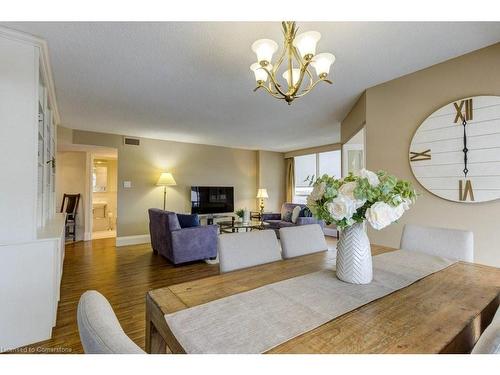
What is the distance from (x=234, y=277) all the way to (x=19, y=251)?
171 centimetres

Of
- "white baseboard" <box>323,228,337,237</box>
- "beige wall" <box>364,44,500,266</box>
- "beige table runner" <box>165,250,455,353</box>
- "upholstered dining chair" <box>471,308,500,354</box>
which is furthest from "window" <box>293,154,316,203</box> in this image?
"upholstered dining chair" <box>471,308,500,354</box>

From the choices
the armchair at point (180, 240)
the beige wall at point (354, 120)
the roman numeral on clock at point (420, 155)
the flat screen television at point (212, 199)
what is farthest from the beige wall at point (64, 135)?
the roman numeral on clock at point (420, 155)

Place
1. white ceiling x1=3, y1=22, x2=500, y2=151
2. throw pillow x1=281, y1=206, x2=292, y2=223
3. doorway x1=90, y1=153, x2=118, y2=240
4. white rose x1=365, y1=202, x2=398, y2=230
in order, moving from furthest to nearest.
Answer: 1. doorway x1=90, y1=153, x2=118, y2=240
2. throw pillow x1=281, y1=206, x2=292, y2=223
3. white ceiling x1=3, y1=22, x2=500, y2=151
4. white rose x1=365, y1=202, x2=398, y2=230

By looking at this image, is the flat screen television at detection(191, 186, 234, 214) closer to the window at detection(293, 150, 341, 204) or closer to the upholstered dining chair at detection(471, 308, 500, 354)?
the window at detection(293, 150, 341, 204)

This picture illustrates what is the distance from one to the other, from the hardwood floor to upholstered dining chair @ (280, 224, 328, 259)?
1347mm

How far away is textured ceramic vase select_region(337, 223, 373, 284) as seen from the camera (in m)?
1.21

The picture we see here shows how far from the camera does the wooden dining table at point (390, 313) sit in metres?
0.76

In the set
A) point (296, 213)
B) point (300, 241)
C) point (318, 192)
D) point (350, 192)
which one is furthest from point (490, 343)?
point (296, 213)

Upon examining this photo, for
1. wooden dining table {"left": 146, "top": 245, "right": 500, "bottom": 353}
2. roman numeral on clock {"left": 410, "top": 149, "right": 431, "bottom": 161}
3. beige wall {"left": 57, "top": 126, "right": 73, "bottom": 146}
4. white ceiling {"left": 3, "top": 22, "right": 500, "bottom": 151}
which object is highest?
white ceiling {"left": 3, "top": 22, "right": 500, "bottom": 151}

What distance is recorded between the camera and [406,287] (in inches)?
46.6

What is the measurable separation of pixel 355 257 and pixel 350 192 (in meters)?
0.32
